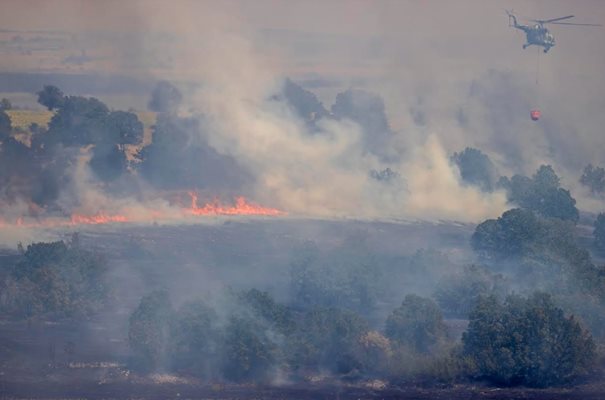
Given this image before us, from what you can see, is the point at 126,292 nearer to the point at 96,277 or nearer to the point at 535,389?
the point at 96,277

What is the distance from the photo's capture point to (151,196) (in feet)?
311

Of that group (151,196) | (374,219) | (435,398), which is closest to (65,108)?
(151,196)

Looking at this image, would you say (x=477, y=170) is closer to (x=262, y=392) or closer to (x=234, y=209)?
(x=234, y=209)

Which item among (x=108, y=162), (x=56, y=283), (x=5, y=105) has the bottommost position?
(x=56, y=283)

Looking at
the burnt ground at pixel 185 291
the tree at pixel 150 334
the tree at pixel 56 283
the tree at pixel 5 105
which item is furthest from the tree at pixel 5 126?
the tree at pixel 150 334

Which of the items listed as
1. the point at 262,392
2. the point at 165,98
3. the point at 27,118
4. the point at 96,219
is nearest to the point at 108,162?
the point at 96,219

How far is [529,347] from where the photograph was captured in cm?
5925

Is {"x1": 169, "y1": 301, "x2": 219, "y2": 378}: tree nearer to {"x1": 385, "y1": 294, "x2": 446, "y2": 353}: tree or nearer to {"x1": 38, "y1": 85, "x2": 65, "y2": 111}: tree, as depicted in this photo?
{"x1": 385, "y1": 294, "x2": 446, "y2": 353}: tree

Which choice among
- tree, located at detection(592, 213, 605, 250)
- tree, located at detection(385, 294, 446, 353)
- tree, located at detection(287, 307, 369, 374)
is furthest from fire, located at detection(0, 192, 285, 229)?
tree, located at detection(385, 294, 446, 353)

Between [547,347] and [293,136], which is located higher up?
[293,136]

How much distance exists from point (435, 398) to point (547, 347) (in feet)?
20.1

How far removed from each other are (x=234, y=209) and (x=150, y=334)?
34373 millimetres

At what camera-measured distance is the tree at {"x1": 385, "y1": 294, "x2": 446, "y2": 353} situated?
6184 cm

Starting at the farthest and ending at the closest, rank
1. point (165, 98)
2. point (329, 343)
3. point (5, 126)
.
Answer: point (165, 98), point (5, 126), point (329, 343)
